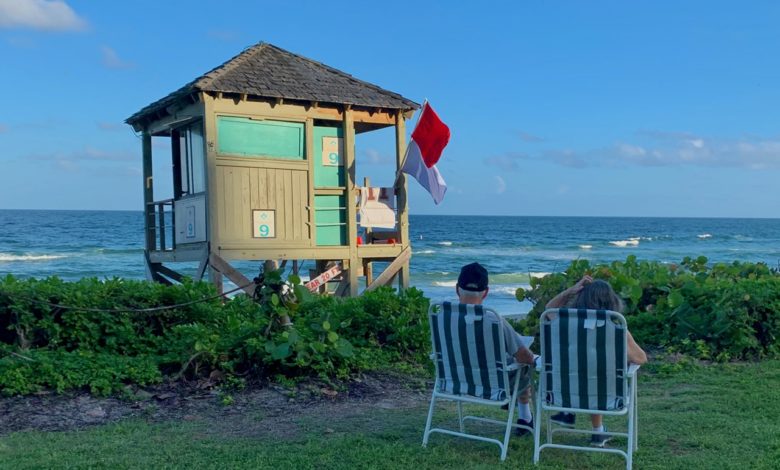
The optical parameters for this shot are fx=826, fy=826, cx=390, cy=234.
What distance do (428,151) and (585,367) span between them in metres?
8.27

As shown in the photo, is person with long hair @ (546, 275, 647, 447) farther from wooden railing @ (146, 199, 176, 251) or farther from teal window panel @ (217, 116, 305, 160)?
wooden railing @ (146, 199, 176, 251)

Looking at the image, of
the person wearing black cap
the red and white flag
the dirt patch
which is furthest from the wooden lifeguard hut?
the person wearing black cap

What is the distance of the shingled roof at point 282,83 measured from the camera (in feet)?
39.8

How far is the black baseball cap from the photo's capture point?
5.64 meters

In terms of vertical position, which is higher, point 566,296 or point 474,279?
point 474,279

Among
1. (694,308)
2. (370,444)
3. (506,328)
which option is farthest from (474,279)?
(694,308)

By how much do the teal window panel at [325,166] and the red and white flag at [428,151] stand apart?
1.07m

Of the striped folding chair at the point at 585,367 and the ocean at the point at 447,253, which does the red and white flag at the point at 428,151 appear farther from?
the striped folding chair at the point at 585,367

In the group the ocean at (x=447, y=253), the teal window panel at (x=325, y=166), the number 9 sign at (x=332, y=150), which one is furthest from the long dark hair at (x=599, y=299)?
the ocean at (x=447, y=253)

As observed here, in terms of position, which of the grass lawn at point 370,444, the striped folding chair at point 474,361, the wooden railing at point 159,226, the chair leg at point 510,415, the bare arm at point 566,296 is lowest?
the grass lawn at point 370,444

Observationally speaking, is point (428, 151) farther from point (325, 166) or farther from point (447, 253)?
point (447, 253)

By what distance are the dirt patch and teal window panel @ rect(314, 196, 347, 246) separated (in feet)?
19.2

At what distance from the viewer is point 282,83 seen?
12688 mm

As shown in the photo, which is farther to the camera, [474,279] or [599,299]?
[474,279]
